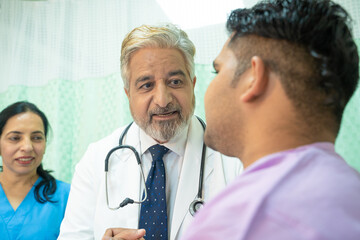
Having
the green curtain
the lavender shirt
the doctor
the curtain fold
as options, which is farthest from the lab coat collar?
the lavender shirt

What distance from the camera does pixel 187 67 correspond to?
1285mm

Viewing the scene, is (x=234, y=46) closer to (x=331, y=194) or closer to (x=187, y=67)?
(x=331, y=194)

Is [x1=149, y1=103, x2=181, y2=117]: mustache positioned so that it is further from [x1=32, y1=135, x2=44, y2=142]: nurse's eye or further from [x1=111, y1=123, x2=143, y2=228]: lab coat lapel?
[x1=32, y1=135, x2=44, y2=142]: nurse's eye

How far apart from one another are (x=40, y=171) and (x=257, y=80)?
1719mm

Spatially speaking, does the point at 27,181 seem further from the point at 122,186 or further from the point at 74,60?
the point at 122,186

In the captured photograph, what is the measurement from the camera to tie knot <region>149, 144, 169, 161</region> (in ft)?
4.05

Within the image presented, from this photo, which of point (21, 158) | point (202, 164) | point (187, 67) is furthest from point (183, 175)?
point (21, 158)

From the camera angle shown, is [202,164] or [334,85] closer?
[334,85]

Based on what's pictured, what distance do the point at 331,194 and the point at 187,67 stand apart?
3.03ft

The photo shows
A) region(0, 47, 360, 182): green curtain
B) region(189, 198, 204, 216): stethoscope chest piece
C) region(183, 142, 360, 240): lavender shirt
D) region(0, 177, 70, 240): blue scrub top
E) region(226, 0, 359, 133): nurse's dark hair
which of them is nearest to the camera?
region(183, 142, 360, 240): lavender shirt

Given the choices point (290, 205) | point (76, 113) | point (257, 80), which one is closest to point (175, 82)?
point (257, 80)

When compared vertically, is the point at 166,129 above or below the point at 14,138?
above

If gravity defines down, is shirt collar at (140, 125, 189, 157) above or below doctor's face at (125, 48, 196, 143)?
below

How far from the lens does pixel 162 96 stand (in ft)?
3.87
